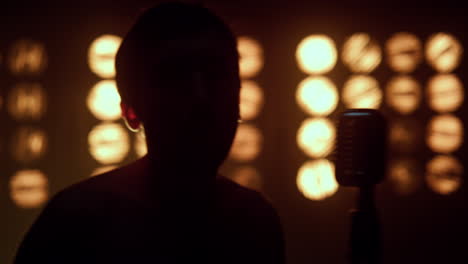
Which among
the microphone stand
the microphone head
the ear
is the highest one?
the ear

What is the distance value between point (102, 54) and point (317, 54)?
1079mm

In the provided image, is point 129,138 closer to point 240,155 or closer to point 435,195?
point 240,155

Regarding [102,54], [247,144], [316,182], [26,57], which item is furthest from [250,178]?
[26,57]

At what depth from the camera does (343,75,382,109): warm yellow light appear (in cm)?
209

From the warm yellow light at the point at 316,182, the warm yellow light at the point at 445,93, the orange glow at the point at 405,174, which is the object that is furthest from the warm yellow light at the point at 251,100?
the warm yellow light at the point at 445,93

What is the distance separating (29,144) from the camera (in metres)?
2.08

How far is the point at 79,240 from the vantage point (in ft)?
2.11

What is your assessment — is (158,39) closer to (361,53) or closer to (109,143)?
(109,143)

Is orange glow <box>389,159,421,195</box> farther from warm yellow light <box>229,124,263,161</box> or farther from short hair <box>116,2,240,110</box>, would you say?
short hair <box>116,2,240,110</box>

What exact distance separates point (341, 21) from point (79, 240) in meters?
1.81

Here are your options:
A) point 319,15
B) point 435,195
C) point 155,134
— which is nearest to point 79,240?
point 155,134

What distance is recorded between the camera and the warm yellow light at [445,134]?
6.88ft

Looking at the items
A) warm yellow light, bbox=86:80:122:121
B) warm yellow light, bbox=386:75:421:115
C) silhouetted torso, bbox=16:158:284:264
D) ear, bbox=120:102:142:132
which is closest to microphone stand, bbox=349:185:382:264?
silhouetted torso, bbox=16:158:284:264

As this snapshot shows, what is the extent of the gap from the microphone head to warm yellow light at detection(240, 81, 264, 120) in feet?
4.34
